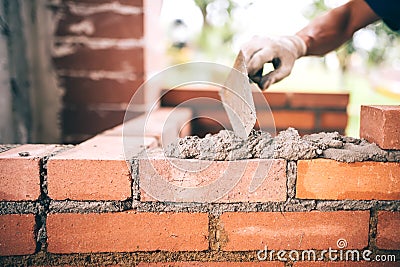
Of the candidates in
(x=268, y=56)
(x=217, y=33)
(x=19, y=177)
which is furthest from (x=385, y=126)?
(x=217, y=33)

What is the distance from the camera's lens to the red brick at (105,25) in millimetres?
1842

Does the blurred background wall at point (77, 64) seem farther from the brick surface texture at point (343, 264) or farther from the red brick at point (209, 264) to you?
the brick surface texture at point (343, 264)

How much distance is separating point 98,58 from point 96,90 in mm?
160

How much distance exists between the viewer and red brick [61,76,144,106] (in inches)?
75.2

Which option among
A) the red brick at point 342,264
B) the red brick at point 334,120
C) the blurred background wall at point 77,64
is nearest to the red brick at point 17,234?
the red brick at point 342,264

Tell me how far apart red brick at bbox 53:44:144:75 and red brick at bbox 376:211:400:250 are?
1341 mm

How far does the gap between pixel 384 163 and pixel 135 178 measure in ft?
1.88

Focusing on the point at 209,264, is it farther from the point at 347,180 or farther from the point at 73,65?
the point at 73,65

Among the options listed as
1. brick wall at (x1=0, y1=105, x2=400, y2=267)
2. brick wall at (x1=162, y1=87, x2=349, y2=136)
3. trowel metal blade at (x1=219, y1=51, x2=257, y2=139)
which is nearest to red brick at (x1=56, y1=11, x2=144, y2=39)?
brick wall at (x1=162, y1=87, x2=349, y2=136)

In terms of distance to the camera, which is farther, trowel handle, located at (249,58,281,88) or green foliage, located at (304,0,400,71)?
green foliage, located at (304,0,400,71)

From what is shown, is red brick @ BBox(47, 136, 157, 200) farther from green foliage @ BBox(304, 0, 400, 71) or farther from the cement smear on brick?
green foliage @ BBox(304, 0, 400, 71)

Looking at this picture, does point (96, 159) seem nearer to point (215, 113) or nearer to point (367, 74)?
point (215, 113)

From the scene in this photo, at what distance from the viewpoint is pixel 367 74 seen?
429 cm

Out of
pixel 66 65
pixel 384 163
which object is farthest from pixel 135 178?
pixel 66 65
